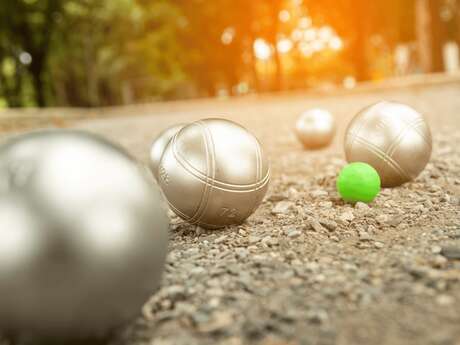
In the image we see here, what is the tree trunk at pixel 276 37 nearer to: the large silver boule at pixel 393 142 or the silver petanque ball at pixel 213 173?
the large silver boule at pixel 393 142

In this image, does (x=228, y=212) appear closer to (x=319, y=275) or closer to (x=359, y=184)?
(x=319, y=275)

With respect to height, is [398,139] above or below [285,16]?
below

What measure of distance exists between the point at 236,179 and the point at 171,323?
1597 millimetres

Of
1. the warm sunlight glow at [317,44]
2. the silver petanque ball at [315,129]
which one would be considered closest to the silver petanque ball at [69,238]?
the silver petanque ball at [315,129]

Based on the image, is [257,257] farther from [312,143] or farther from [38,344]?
[312,143]


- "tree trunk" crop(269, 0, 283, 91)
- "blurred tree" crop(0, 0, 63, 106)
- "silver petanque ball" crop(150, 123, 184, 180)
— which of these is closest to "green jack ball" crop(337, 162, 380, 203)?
"silver petanque ball" crop(150, 123, 184, 180)

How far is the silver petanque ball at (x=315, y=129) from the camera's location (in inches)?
338

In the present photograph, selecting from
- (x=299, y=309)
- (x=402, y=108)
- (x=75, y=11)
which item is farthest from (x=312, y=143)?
(x=75, y=11)

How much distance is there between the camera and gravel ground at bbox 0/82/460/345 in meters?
2.64

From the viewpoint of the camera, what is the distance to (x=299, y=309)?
112 inches

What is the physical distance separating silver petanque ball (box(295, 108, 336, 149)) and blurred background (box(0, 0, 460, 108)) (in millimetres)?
15646

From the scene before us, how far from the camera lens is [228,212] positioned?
14.1ft

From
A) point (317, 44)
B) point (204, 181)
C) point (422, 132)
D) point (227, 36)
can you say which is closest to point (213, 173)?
point (204, 181)

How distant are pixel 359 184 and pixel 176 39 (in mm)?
32480
